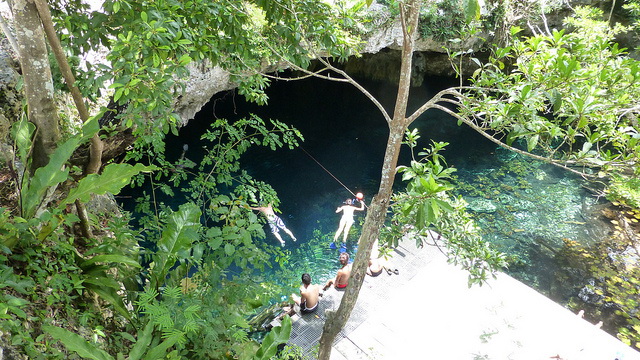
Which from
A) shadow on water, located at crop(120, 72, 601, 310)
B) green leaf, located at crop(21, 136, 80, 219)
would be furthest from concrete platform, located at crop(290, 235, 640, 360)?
green leaf, located at crop(21, 136, 80, 219)

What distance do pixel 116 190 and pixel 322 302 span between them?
378 cm

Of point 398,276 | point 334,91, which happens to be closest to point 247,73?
point 398,276

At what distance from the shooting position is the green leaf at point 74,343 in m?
1.92

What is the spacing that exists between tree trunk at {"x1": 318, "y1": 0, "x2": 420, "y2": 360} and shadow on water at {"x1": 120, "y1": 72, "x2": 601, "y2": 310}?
2977mm

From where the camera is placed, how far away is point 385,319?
5.21 metres

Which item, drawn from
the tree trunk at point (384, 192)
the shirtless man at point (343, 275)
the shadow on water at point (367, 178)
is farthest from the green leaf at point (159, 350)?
the shadow on water at point (367, 178)

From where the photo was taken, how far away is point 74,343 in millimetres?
1938

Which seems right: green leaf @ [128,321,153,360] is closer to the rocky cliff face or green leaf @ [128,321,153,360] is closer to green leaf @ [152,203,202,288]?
green leaf @ [152,203,202,288]

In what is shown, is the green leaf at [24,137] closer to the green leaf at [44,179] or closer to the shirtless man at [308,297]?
the green leaf at [44,179]

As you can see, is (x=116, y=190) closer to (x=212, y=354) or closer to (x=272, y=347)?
(x=212, y=354)

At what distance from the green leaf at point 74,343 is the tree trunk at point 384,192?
2152 millimetres

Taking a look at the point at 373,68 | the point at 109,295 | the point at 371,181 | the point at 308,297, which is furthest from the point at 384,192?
the point at 373,68

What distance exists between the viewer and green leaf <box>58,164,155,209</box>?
94.9 inches

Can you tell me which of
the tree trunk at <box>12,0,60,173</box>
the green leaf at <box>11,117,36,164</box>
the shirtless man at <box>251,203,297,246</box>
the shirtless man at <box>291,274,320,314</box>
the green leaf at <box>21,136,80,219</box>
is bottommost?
the shirtless man at <box>291,274,320,314</box>
